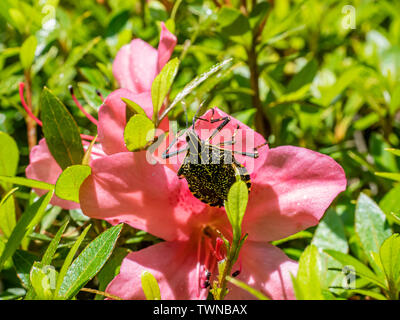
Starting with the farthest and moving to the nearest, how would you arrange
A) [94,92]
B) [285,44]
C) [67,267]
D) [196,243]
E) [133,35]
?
[285,44], [133,35], [94,92], [196,243], [67,267]

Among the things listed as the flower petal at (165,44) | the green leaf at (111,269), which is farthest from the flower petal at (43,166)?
the flower petal at (165,44)

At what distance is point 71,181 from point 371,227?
2.05ft

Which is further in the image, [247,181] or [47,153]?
[47,153]

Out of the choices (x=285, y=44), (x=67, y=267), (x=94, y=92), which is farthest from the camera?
(x=285, y=44)

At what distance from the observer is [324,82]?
1.61 metres

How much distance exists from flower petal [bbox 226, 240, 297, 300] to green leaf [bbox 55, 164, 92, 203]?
338 mm

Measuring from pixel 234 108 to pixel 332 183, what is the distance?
820 millimetres

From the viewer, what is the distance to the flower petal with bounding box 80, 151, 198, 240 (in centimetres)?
83

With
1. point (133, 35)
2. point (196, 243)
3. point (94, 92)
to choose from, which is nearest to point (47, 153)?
point (94, 92)

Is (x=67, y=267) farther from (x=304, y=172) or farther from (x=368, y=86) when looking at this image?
(x=368, y=86)

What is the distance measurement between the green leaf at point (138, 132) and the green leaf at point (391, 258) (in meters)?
0.46

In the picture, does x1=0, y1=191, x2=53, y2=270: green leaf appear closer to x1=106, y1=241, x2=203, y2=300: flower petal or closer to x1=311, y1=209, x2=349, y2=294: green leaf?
x1=106, y1=241, x2=203, y2=300: flower petal

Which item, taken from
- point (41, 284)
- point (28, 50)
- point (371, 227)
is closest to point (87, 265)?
point (41, 284)

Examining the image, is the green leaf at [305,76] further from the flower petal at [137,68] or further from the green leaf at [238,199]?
the green leaf at [238,199]
